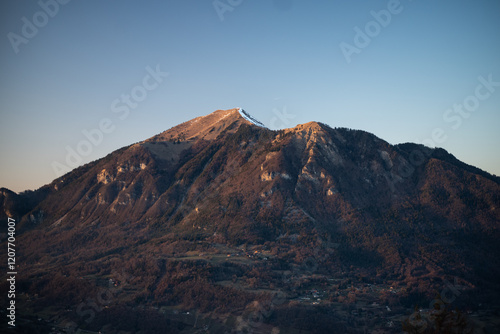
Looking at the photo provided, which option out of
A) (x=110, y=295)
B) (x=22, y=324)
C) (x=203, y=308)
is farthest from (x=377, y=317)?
(x=22, y=324)

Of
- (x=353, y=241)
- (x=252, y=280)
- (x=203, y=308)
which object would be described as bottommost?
(x=203, y=308)

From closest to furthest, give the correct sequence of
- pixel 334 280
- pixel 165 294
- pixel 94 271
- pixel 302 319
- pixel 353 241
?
1. pixel 302 319
2. pixel 165 294
3. pixel 334 280
4. pixel 94 271
5. pixel 353 241

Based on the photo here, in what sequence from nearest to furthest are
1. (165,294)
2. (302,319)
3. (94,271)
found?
1. (302,319)
2. (165,294)
3. (94,271)

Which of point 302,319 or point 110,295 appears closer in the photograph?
→ point 302,319

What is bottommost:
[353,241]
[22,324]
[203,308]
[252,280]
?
[22,324]

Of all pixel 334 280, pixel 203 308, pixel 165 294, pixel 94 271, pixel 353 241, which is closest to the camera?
pixel 203 308

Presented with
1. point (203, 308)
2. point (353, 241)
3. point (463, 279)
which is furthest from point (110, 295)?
point (463, 279)

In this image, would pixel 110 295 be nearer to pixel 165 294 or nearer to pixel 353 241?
pixel 165 294

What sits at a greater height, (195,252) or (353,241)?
(353,241)

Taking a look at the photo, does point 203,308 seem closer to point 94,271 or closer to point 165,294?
point 165,294
